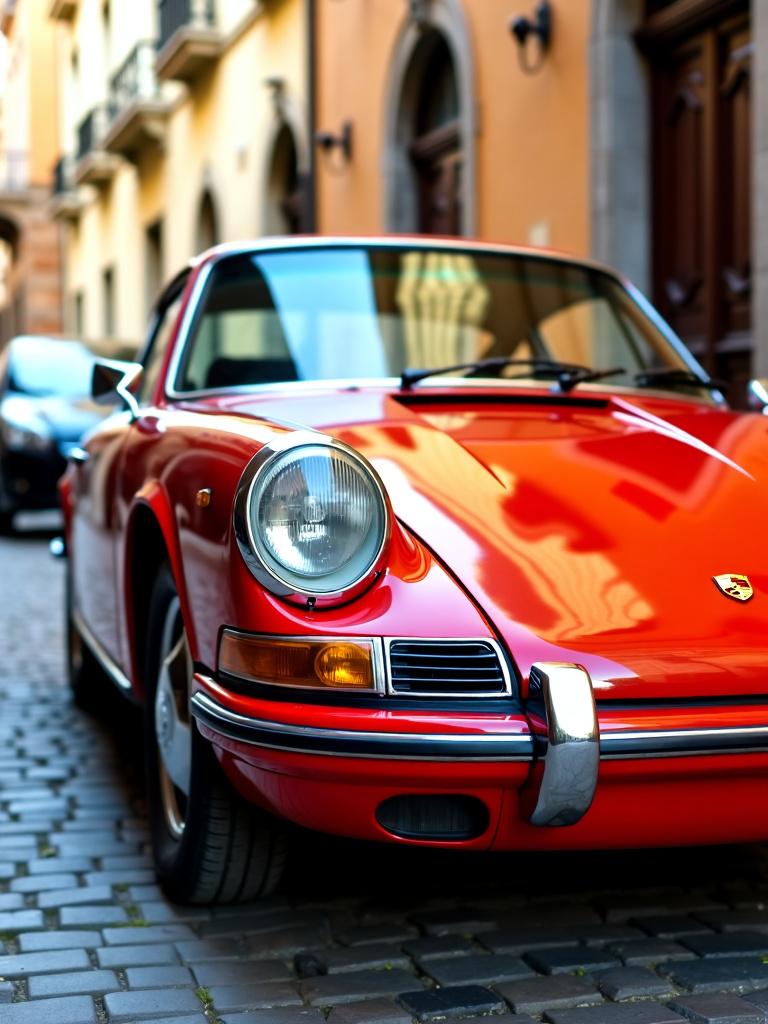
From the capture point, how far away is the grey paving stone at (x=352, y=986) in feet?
7.89

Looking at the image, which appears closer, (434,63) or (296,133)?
(434,63)

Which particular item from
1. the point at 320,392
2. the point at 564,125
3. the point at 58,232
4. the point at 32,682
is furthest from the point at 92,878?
the point at 58,232

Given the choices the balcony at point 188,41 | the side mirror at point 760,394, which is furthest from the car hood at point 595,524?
the balcony at point 188,41

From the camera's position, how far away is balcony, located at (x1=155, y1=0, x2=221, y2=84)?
55.9ft

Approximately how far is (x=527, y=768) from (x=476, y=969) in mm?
445

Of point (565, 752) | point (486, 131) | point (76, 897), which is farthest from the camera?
point (486, 131)

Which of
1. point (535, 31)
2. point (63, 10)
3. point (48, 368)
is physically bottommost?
point (48, 368)

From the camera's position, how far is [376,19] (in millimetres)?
12422

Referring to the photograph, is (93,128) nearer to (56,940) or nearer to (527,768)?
(56,940)

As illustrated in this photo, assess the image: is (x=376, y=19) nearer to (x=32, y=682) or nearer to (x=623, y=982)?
(x=32, y=682)

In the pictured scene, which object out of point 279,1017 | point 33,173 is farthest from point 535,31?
point 33,173

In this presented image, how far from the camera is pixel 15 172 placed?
36531mm

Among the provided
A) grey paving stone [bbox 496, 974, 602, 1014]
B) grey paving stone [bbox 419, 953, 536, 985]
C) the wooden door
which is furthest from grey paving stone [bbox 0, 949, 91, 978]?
the wooden door

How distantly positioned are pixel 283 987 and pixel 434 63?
408 inches
